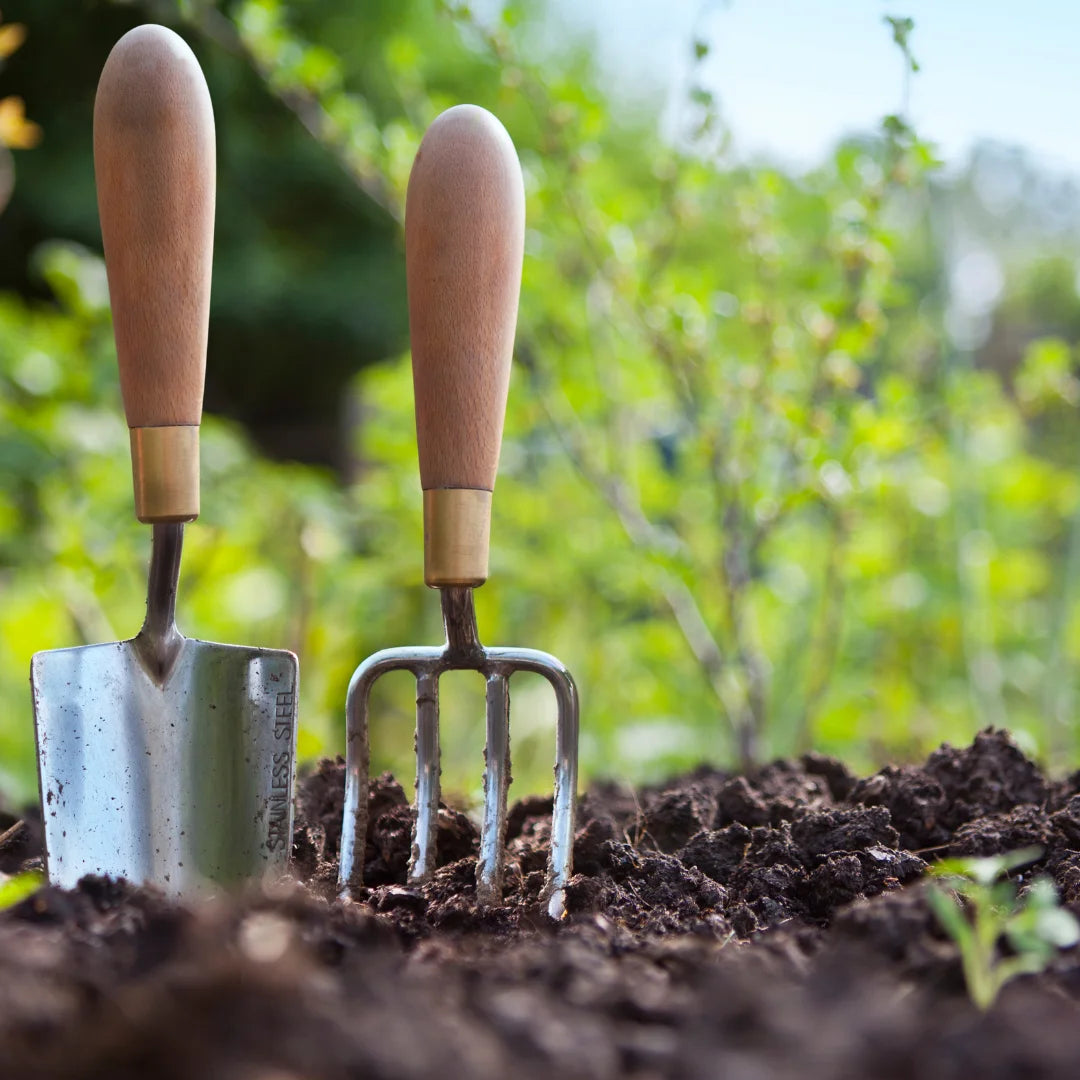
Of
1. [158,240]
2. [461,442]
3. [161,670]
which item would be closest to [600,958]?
[461,442]

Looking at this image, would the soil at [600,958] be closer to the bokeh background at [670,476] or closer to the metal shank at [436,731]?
the metal shank at [436,731]

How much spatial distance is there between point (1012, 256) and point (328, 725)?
7.99ft

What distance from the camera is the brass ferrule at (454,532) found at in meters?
0.86

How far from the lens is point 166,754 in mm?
924

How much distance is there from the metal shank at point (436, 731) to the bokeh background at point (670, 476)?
0.66m

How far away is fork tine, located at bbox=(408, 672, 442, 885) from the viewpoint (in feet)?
2.85

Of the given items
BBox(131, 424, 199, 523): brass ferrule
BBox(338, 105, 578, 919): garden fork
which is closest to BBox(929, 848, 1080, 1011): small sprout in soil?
BBox(338, 105, 578, 919): garden fork

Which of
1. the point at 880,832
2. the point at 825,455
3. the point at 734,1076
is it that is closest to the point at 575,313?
the point at 825,455

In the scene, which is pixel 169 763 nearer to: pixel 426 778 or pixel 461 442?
pixel 426 778

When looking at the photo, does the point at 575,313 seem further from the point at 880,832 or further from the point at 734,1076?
the point at 734,1076

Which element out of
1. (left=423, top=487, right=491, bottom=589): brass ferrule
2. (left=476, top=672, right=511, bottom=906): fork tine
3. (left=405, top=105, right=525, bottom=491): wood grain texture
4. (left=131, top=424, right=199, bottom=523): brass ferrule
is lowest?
(left=476, top=672, right=511, bottom=906): fork tine

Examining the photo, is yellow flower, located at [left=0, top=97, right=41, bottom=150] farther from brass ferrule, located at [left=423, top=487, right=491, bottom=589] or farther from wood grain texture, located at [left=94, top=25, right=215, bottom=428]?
brass ferrule, located at [left=423, top=487, right=491, bottom=589]

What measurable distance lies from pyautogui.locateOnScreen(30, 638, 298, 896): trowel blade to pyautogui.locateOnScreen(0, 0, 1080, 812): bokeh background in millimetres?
721

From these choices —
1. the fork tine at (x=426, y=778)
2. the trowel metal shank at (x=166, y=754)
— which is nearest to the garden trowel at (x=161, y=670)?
the trowel metal shank at (x=166, y=754)
